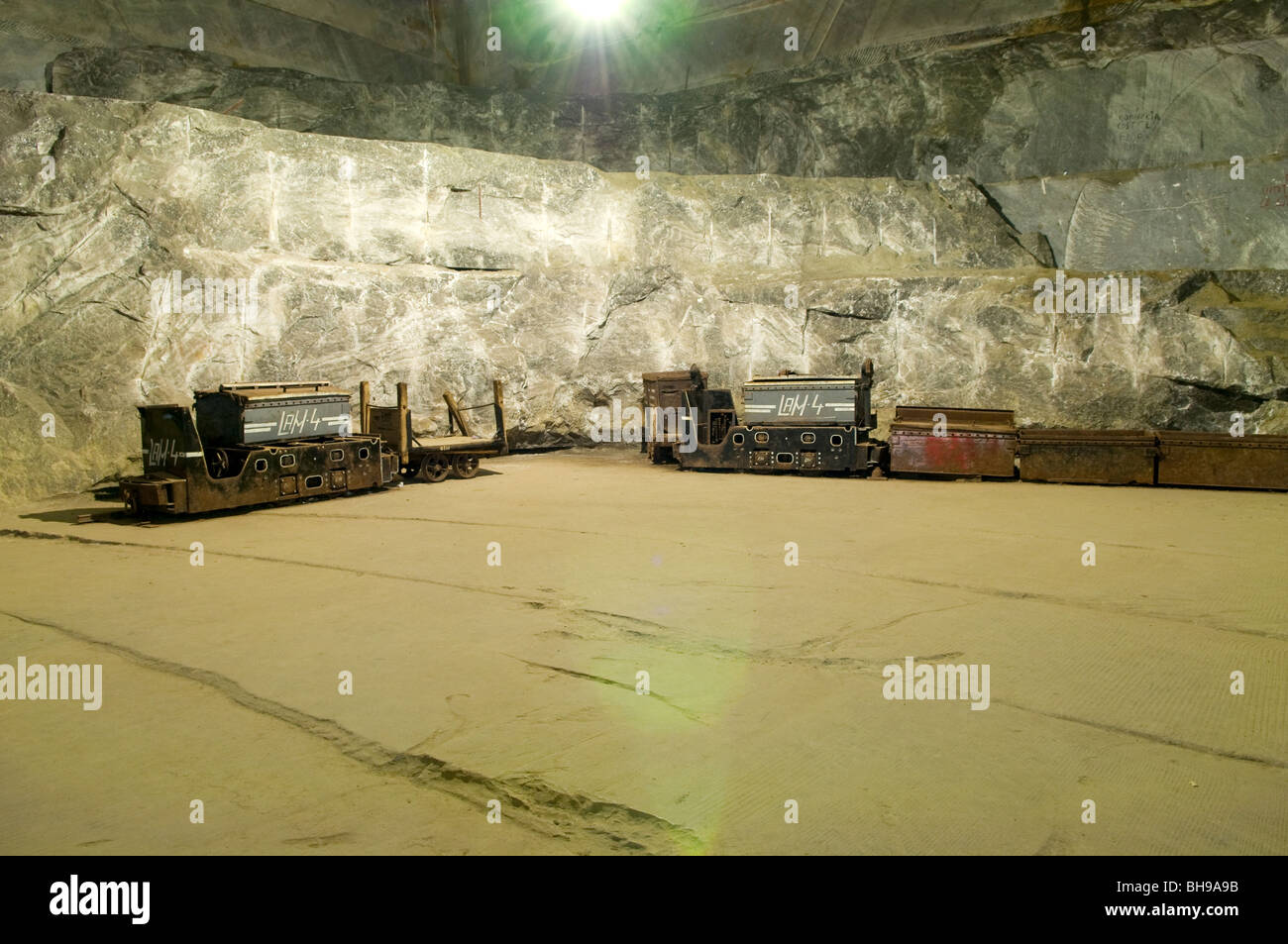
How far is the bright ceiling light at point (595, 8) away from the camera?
897 inches

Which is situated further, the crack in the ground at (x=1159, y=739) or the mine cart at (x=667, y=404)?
the mine cart at (x=667, y=404)

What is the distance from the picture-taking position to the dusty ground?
3.10 m

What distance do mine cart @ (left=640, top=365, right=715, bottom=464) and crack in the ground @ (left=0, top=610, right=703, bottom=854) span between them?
11.4 m

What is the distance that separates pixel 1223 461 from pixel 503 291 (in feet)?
41.8

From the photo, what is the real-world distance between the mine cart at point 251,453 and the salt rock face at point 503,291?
2.75 metres

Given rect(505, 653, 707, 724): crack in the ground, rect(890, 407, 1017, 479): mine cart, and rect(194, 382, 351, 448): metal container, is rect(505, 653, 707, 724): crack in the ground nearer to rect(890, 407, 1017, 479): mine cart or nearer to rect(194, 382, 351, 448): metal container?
rect(194, 382, 351, 448): metal container

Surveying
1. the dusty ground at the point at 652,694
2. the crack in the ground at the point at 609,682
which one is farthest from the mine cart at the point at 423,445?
the crack in the ground at the point at 609,682

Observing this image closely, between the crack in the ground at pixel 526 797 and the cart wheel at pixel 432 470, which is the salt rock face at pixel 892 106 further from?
the crack in the ground at pixel 526 797

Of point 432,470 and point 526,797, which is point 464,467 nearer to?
point 432,470

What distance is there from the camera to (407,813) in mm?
3197

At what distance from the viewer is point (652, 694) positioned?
Result: 4.34 meters

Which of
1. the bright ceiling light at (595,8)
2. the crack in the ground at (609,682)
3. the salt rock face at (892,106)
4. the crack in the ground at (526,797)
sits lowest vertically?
the crack in the ground at (526,797)

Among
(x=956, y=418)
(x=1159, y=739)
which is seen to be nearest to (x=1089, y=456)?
(x=956, y=418)

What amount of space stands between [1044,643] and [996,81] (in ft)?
57.2
